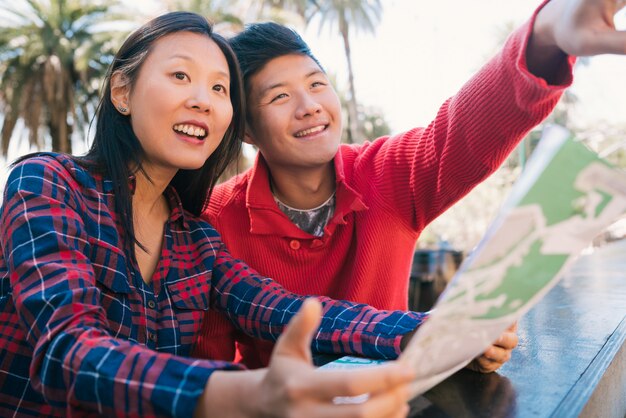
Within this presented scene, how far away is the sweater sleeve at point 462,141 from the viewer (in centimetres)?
136

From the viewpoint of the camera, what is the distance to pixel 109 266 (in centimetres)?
138

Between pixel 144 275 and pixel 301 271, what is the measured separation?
56 cm

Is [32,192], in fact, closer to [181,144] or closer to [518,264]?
[181,144]

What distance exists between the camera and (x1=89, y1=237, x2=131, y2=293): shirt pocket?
1.35m

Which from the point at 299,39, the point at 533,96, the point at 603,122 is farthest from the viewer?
the point at 603,122

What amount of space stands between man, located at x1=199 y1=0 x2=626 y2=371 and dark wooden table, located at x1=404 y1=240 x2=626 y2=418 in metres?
0.49

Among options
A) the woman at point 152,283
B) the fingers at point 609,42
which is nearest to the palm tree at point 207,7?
the woman at point 152,283

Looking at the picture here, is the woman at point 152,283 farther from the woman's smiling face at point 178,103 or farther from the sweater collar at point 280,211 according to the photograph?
the sweater collar at point 280,211

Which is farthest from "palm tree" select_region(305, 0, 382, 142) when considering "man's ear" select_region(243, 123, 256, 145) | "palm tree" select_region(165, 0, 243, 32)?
"man's ear" select_region(243, 123, 256, 145)

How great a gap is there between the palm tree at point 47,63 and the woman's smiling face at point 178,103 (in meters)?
15.3

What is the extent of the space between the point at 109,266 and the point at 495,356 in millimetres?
889

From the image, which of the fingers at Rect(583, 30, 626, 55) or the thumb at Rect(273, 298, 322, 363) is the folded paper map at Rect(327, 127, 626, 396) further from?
the fingers at Rect(583, 30, 626, 55)

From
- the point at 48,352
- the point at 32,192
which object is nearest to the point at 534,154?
the point at 48,352

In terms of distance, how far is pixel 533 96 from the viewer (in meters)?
1.34
